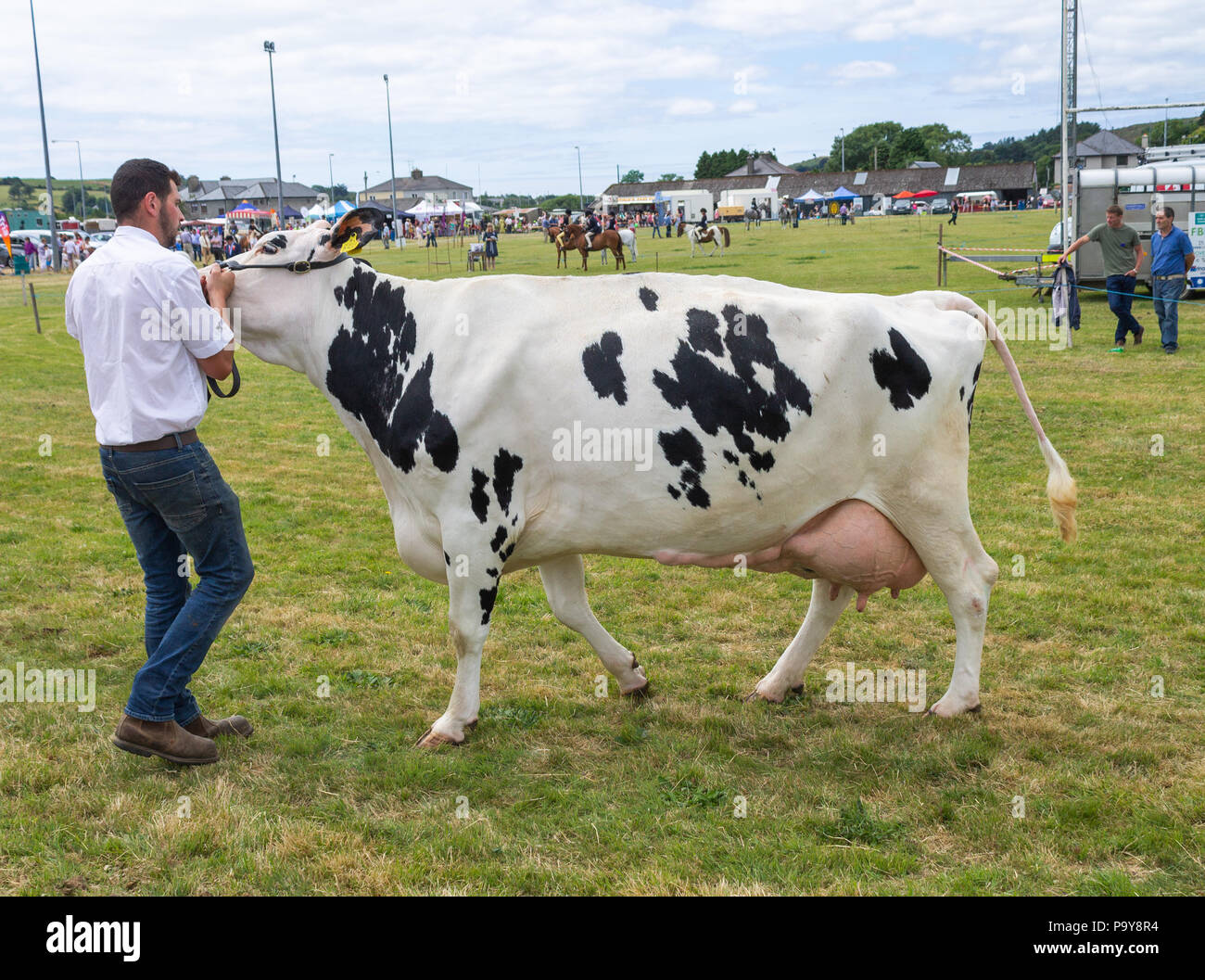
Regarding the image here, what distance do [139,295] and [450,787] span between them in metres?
2.37

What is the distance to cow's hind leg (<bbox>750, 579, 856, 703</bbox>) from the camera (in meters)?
5.40

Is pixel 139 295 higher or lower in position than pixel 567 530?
higher

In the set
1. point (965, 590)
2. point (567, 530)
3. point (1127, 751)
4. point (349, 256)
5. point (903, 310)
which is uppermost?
point (349, 256)

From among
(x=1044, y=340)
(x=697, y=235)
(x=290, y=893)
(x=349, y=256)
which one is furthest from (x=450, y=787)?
(x=697, y=235)

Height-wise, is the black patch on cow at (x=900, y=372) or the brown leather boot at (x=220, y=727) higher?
the black patch on cow at (x=900, y=372)

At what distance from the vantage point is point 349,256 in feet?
17.1

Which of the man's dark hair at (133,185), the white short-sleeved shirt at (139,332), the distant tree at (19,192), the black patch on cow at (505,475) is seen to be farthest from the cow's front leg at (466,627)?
the distant tree at (19,192)

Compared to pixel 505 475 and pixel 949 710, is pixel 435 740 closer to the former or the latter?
pixel 505 475

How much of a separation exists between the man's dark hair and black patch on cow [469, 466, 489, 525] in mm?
1751

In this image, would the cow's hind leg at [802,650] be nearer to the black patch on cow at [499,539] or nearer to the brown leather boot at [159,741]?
the black patch on cow at [499,539]

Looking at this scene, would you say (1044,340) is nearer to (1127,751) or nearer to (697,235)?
(1127,751)

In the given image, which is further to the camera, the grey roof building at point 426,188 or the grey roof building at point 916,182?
the grey roof building at point 426,188

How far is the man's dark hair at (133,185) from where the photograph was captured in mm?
4320

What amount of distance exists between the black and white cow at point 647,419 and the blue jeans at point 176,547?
80cm
